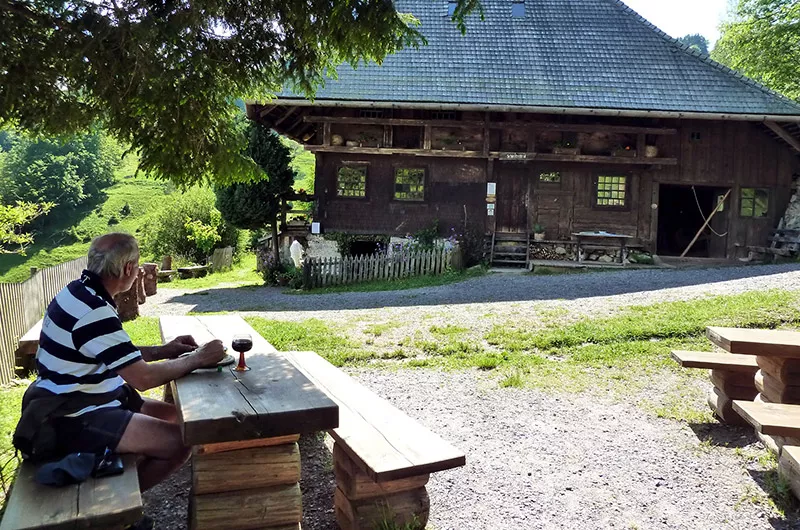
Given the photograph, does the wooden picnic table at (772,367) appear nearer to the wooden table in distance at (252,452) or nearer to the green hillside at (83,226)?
the wooden table in distance at (252,452)

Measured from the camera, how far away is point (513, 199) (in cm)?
1741

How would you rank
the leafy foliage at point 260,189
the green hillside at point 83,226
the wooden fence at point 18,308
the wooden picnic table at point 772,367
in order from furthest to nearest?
the green hillside at point 83,226
the leafy foliage at point 260,189
the wooden fence at point 18,308
the wooden picnic table at point 772,367

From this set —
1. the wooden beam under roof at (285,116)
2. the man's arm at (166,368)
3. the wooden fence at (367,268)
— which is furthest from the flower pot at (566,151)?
the man's arm at (166,368)

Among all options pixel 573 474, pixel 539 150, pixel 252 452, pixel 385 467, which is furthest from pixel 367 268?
pixel 385 467

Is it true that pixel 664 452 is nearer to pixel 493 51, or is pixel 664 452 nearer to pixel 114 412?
pixel 114 412

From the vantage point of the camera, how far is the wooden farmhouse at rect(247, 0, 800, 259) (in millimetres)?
16734

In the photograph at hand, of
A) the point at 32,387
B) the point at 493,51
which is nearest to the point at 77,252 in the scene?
the point at 493,51

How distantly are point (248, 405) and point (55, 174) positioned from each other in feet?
257

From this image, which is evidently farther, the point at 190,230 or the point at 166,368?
the point at 190,230

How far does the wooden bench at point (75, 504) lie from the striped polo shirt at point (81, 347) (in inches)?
16.1

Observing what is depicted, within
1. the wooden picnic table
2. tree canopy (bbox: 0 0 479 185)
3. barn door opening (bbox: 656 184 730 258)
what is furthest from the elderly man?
barn door opening (bbox: 656 184 730 258)

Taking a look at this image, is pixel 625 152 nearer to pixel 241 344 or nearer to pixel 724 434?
pixel 724 434

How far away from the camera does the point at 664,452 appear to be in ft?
14.3

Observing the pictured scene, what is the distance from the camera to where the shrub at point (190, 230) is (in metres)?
29.4
